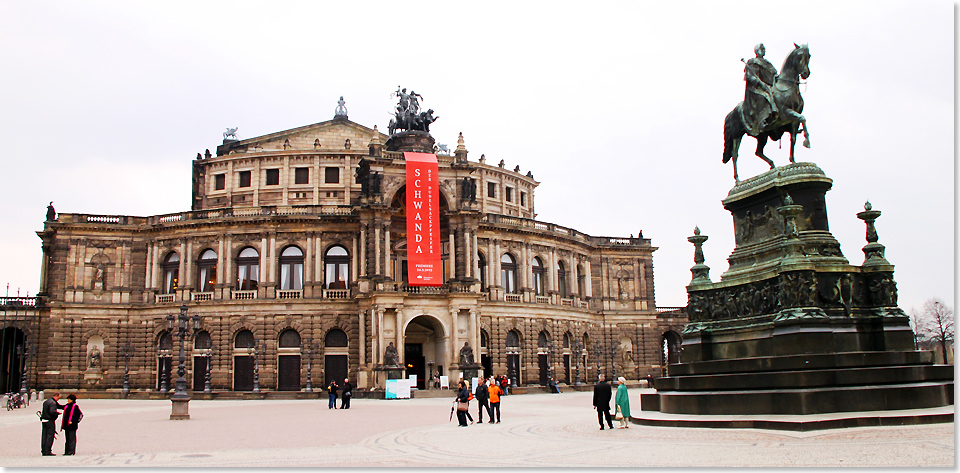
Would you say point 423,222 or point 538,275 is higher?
point 423,222

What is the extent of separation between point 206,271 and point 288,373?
956cm

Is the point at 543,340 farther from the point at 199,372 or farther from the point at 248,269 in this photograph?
the point at 199,372

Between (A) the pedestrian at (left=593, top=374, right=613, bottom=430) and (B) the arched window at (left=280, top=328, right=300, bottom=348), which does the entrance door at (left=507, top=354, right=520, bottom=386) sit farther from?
(A) the pedestrian at (left=593, top=374, right=613, bottom=430)

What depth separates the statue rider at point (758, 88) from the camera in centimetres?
1958

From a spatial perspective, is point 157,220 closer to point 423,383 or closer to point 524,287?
point 423,383

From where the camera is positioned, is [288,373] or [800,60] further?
[288,373]

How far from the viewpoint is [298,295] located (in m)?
56.6

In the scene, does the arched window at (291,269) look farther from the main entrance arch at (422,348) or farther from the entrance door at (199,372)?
the main entrance arch at (422,348)

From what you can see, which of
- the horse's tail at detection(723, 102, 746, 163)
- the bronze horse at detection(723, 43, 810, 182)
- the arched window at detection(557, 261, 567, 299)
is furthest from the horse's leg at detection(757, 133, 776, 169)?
the arched window at detection(557, 261, 567, 299)

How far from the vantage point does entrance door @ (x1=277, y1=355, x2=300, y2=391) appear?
55438 millimetres

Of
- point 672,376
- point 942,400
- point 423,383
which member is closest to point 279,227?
point 423,383

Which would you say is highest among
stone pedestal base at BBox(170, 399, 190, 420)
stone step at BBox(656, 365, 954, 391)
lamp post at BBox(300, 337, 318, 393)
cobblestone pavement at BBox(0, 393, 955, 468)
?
lamp post at BBox(300, 337, 318, 393)

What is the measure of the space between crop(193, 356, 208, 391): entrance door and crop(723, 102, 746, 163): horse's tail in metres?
43.3

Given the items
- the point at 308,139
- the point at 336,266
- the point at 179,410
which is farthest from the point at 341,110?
the point at 179,410
